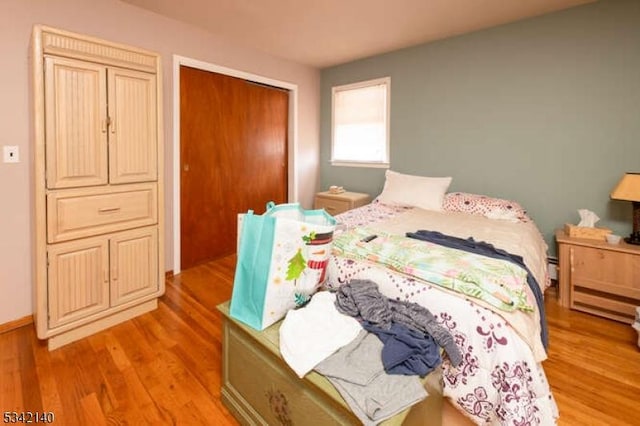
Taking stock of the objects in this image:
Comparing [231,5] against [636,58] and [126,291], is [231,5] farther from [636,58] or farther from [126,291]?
[636,58]

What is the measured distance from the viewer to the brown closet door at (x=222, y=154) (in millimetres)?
3123

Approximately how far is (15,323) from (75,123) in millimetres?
1397

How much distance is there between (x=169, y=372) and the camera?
67.7 inches

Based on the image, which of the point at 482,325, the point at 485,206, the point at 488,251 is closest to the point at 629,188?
the point at 485,206

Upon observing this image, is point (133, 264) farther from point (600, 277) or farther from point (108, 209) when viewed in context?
point (600, 277)

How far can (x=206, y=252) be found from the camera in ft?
11.1

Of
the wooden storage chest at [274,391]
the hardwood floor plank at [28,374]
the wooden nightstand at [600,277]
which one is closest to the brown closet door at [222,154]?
the hardwood floor plank at [28,374]

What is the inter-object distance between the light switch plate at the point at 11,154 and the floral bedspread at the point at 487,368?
8.27 feet

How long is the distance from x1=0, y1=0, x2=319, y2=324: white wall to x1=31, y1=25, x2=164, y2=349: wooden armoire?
41cm

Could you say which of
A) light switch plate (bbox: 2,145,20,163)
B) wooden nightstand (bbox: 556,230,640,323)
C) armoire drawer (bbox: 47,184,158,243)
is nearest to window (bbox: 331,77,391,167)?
wooden nightstand (bbox: 556,230,640,323)

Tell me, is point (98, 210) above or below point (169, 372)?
above

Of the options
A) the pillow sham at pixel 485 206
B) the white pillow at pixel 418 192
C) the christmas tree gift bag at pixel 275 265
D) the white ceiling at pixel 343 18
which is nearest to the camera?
the christmas tree gift bag at pixel 275 265

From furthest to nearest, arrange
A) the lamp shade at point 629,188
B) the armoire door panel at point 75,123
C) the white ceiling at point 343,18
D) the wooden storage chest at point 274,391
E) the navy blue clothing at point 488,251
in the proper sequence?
the white ceiling at point 343,18
the lamp shade at point 629,188
the armoire door panel at point 75,123
the navy blue clothing at point 488,251
the wooden storage chest at point 274,391

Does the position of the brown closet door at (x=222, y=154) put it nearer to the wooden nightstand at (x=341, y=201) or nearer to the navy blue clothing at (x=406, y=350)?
the wooden nightstand at (x=341, y=201)
